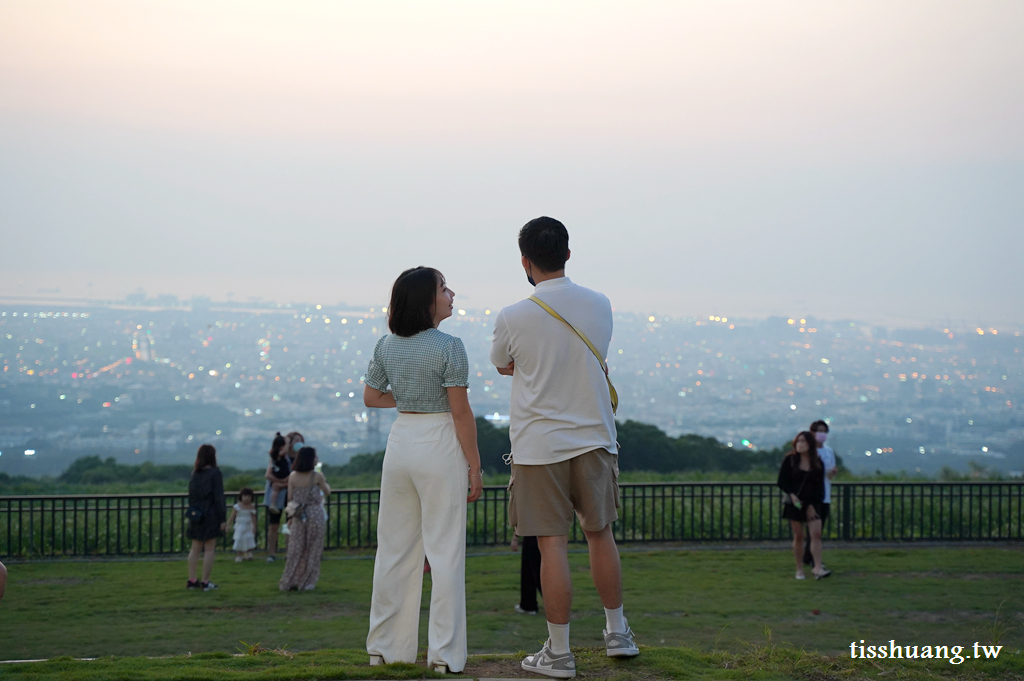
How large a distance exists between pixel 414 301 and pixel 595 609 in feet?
17.6

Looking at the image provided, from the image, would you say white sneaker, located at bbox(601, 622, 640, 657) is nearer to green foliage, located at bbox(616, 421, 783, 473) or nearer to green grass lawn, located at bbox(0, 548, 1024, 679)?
green grass lawn, located at bbox(0, 548, 1024, 679)

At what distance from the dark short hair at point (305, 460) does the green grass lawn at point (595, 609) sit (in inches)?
57.2

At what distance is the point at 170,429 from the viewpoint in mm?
36625

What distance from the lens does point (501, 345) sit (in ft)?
12.2

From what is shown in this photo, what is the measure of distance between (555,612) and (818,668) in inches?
57.6

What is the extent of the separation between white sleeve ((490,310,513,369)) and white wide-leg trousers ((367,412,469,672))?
352mm

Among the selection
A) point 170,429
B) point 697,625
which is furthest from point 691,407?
point 697,625

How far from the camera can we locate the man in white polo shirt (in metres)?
3.60

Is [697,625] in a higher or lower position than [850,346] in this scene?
lower

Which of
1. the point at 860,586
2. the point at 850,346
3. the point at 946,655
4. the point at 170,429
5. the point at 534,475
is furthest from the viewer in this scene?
the point at 850,346

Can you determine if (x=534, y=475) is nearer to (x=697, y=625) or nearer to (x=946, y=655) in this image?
(x=946, y=655)

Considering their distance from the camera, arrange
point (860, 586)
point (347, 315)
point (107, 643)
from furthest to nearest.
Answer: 1. point (347, 315)
2. point (860, 586)
3. point (107, 643)

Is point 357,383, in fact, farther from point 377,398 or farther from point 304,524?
point 377,398

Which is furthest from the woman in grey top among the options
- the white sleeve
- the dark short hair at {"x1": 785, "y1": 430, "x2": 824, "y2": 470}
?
the dark short hair at {"x1": 785, "y1": 430, "x2": 824, "y2": 470}
